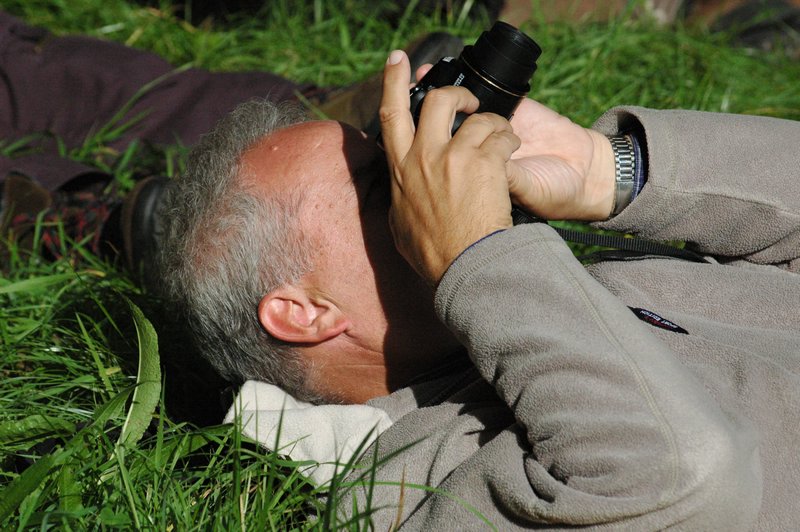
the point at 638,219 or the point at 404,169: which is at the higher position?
the point at 404,169

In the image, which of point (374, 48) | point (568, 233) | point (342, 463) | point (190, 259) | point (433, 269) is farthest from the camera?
point (374, 48)

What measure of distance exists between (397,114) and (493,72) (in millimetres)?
241

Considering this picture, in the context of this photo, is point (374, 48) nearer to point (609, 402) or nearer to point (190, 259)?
point (190, 259)

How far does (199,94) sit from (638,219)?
2156mm

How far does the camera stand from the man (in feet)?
4.78

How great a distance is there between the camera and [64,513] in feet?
4.98

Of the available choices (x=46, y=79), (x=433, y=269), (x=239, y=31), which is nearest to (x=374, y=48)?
(x=239, y=31)

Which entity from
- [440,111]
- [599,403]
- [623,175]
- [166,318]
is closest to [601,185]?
[623,175]

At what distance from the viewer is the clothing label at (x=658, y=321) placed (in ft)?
5.76

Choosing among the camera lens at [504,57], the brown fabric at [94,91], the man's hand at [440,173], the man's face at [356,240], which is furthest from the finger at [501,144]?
the brown fabric at [94,91]

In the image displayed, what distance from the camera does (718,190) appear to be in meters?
2.03

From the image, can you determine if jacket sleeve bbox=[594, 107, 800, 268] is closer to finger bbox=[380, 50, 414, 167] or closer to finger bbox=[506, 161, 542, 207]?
finger bbox=[506, 161, 542, 207]

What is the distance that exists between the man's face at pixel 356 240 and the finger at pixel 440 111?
0.86 ft

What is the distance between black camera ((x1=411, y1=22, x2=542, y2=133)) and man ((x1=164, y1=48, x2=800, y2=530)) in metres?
0.06
